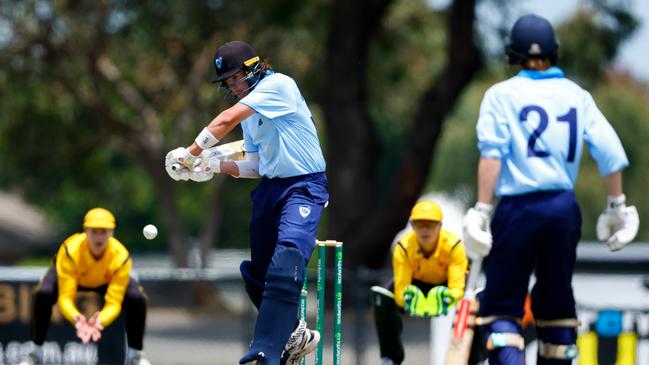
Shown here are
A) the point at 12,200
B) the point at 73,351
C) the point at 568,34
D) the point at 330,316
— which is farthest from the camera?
the point at 12,200

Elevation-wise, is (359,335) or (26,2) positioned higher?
(26,2)

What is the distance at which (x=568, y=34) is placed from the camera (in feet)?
88.6

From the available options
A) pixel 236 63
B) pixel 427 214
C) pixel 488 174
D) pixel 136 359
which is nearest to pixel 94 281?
pixel 136 359

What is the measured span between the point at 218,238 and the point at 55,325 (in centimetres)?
4951

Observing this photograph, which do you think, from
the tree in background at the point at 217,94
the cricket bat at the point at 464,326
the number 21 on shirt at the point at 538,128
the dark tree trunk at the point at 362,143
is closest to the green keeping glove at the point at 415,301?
the cricket bat at the point at 464,326

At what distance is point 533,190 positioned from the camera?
6168mm

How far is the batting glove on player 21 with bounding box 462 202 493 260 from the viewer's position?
244 inches

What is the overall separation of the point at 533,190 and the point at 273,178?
162 centimetres

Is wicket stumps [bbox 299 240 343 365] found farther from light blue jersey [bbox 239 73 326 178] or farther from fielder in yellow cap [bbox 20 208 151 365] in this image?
fielder in yellow cap [bbox 20 208 151 365]

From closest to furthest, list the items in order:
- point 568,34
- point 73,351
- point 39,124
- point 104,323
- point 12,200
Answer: point 104,323, point 73,351, point 568,34, point 39,124, point 12,200

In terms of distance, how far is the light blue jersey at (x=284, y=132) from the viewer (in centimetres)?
689

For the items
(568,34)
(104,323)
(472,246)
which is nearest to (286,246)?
(472,246)

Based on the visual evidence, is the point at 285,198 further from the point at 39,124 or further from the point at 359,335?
the point at 39,124

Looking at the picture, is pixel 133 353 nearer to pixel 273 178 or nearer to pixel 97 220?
pixel 97 220
